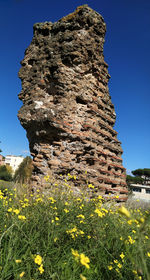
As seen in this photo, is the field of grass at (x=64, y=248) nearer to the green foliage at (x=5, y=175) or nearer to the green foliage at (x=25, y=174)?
the green foliage at (x=25, y=174)

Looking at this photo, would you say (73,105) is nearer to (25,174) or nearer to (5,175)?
(25,174)

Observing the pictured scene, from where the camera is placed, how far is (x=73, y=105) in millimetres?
5098

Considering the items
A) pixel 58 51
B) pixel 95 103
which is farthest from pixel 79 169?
pixel 58 51

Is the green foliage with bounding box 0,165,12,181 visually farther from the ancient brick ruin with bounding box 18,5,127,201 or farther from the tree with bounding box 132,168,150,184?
the tree with bounding box 132,168,150,184

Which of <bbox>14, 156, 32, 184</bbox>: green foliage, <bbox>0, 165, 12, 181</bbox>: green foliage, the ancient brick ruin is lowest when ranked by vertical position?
<bbox>0, 165, 12, 181</bbox>: green foliage

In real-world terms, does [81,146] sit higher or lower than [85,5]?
lower

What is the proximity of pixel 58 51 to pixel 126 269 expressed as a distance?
5.72 meters

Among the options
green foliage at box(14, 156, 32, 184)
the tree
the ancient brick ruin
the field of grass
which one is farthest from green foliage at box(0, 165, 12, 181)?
the tree

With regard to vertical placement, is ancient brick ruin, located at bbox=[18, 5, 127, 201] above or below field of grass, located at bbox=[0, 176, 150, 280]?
above

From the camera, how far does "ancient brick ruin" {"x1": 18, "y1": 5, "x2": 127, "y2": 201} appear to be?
15.7 feet

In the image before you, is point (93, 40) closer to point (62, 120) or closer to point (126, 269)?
point (62, 120)

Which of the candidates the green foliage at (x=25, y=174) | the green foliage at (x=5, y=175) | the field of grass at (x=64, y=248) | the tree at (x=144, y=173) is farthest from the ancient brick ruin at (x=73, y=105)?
the tree at (x=144, y=173)

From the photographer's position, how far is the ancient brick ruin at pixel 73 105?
15.7ft

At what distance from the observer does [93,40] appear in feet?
18.9
